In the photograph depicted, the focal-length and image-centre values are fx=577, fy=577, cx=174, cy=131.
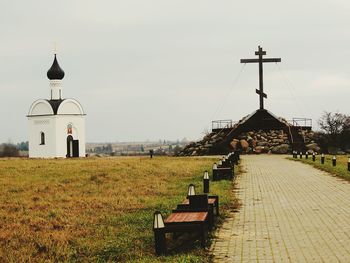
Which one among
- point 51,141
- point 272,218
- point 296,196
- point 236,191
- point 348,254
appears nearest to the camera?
point 348,254

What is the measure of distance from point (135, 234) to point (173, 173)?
15.3 m

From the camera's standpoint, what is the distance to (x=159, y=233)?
8781mm

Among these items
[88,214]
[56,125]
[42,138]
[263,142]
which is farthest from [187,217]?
[42,138]

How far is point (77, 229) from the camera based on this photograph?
11375mm

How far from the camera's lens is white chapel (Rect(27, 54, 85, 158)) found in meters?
62.0

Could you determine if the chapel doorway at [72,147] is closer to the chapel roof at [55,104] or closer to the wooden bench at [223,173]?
the chapel roof at [55,104]

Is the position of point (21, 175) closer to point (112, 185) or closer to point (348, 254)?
point (112, 185)

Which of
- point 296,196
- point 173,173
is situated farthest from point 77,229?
point 173,173

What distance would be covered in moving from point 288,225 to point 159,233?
3.56 m

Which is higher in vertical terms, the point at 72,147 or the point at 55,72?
the point at 55,72

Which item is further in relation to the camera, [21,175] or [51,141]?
[51,141]

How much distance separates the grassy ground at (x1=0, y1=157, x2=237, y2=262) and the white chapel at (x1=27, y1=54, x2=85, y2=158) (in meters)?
37.4

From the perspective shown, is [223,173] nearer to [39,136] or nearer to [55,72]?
[55,72]

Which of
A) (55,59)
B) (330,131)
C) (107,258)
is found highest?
(55,59)
